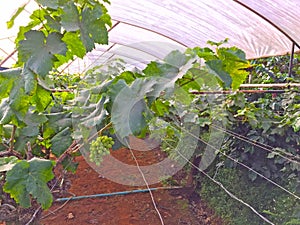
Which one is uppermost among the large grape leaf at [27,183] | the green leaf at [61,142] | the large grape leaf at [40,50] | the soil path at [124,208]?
the large grape leaf at [40,50]

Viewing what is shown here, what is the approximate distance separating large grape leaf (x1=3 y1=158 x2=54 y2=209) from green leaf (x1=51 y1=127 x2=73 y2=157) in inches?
6.3

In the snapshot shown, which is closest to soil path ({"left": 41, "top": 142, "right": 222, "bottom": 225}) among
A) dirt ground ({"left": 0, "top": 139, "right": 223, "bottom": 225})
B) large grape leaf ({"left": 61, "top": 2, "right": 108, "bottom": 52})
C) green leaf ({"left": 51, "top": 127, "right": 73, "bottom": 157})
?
dirt ground ({"left": 0, "top": 139, "right": 223, "bottom": 225})

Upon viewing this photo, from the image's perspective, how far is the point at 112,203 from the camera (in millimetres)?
3586

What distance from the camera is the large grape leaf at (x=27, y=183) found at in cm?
106

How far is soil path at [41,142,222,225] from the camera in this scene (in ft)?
10.6

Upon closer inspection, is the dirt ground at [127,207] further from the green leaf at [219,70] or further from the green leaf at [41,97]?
the green leaf at [219,70]

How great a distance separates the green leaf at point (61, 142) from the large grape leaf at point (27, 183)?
0.52 ft

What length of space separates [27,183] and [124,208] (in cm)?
254

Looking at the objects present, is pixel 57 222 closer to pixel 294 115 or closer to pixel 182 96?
pixel 294 115

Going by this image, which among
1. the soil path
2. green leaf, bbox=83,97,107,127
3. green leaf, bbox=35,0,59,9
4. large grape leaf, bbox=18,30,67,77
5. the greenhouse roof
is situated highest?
the greenhouse roof

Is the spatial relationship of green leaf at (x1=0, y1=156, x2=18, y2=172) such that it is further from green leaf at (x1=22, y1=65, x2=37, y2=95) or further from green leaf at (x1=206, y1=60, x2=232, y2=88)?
green leaf at (x1=206, y1=60, x2=232, y2=88)

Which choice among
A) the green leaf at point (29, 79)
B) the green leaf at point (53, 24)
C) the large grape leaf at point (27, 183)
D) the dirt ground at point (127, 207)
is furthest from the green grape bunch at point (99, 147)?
the dirt ground at point (127, 207)

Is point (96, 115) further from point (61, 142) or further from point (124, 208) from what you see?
point (124, 208)

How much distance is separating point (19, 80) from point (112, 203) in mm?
2711
